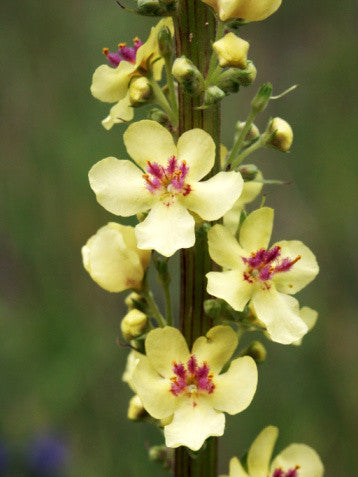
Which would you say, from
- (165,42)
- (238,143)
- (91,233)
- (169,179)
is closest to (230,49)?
(165,42)

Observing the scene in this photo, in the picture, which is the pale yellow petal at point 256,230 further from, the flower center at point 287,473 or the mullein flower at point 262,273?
the flower center at point 287,473

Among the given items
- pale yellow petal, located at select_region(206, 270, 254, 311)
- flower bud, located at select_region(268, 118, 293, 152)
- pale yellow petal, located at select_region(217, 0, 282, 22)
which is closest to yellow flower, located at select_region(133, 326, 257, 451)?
pale yellow petal, located at select_region(206, 270, 254, 311)

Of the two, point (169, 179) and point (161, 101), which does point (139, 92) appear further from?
point (169, 179)

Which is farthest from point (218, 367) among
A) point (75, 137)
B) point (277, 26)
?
point (277, 26)

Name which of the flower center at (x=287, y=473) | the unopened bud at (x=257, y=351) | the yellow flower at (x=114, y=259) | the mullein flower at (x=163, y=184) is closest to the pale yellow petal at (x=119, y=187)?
the mullein flower at (x=163, y=184)

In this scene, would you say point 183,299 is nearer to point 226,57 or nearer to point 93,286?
point 226,57

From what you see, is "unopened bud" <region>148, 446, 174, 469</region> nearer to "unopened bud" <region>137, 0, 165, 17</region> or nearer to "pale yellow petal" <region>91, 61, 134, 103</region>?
"pale yellow petal" <region>91, 61, 134, 103</region>

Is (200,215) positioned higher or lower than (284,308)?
higher
